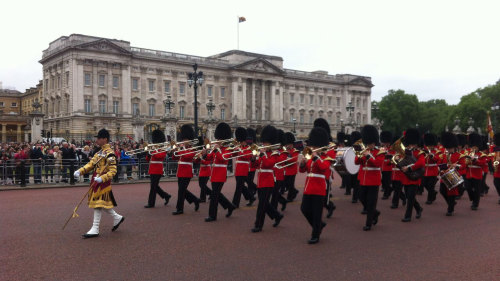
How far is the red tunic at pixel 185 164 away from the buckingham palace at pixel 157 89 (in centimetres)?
3217

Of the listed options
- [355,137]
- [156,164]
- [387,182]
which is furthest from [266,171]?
[387,182]

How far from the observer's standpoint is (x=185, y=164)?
35.5 feet

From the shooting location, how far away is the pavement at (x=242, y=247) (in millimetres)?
6109

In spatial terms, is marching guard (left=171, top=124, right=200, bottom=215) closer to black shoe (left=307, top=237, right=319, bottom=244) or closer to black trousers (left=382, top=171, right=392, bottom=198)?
black shoe (left=307, top=237, right=319, bottom=244)

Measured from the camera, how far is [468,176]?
12445 mm

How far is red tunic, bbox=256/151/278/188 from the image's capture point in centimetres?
891

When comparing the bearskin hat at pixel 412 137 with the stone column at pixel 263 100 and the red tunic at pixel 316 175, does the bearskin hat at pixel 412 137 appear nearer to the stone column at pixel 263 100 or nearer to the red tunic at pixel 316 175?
the red tunic at pixel 316 175

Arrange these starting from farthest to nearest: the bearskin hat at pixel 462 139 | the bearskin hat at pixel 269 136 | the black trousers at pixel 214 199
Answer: the bearskin hat at pixel 462 139 → the black trousers at pixel 214 199 → the bearskin hat at pixel 269 136

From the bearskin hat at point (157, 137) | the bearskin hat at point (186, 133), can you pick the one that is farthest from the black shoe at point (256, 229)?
the bearskin hat at point (157, 137)

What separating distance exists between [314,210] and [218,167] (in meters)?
2.94

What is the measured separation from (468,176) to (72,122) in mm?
53925

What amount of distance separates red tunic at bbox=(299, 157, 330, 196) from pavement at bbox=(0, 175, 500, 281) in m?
0.94

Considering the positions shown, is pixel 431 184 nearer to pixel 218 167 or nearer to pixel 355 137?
pixel 355 137

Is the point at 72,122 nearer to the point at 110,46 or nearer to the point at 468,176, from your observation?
the point at 110,46
